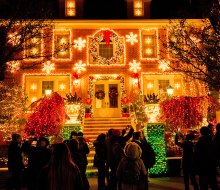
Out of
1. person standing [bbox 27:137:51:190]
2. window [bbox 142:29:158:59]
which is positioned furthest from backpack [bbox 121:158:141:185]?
window [bbox 142:29:158:59]

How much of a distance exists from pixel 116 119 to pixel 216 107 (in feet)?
20.2

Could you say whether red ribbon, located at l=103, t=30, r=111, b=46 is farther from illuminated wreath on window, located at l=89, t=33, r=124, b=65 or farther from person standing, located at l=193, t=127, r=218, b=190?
person standing, located at l=193, t=127, r=218, b=190

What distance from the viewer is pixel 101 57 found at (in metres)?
22.7

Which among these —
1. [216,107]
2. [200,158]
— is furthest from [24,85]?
[200,158]

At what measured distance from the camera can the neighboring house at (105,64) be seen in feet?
73.5

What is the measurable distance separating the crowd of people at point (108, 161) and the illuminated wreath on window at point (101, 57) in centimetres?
1292

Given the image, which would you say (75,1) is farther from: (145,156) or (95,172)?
(145,156)

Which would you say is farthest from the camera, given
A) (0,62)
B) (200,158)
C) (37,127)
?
(37,127)

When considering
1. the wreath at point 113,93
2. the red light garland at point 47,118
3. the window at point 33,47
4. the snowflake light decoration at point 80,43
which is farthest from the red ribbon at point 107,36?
the red light garland at point 47,118

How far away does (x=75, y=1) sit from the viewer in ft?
77.5

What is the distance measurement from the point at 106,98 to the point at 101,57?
272 centimetres

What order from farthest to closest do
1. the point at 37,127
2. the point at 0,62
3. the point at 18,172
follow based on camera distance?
the point at 37,127 → the point at 0,62 → the point at 18,172

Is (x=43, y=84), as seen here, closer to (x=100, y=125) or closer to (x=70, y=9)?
(x=100, y=125)

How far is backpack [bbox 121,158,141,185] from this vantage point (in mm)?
5656
